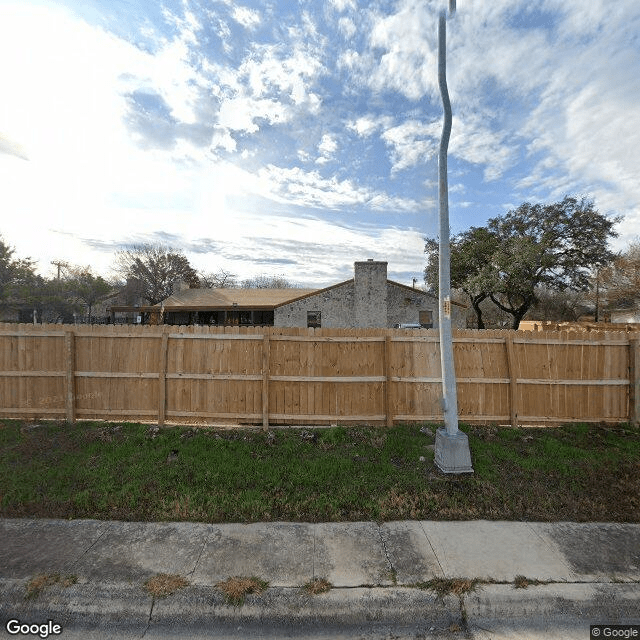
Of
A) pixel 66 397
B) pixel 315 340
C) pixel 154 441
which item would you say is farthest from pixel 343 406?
pixel 66 397

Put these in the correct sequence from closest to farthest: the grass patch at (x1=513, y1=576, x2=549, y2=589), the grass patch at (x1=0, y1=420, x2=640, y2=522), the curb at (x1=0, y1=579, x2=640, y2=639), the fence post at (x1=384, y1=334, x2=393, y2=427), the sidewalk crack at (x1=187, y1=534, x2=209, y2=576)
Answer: the curb at (x1=0, y1=579, x2=640, y2=639) < the grass patch at (x1=513, y1=576, x2=549, y2=589) < the sidewalk crack at (x1=187, y1=534, x2=209, y2=576) < the grass patch at (x1=0, y1=420, x2=640, y2=522) < the fence post at (x1=384, y1=334, x2=393, y2=427)

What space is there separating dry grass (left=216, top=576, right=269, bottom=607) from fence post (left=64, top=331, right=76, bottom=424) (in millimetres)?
4964

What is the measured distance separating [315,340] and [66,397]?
4.66 meters

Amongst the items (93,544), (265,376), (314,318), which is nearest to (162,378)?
(265,376)

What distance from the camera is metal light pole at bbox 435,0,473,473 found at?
15.3 ft

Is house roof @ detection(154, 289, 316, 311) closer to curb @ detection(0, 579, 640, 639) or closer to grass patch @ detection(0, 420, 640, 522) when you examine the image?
grass patch @ detection(0, 420, 640, 522)

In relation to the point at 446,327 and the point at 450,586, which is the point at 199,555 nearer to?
the point at 450,586

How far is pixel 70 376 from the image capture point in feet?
20.7

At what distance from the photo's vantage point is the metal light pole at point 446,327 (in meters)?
4.65

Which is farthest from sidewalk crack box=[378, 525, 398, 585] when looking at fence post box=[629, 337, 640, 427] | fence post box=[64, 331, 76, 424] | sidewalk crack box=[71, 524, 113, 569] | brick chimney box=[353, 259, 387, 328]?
brick chimney box=[353, 259, 387, 328]

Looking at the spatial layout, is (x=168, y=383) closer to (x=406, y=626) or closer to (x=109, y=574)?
(x=109, y=574)

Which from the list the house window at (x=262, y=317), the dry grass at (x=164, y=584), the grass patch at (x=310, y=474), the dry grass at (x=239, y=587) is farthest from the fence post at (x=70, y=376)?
the house window at (x=262, y=317)

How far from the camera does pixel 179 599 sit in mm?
2811

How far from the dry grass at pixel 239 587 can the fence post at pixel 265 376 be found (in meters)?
Result: 3.15
